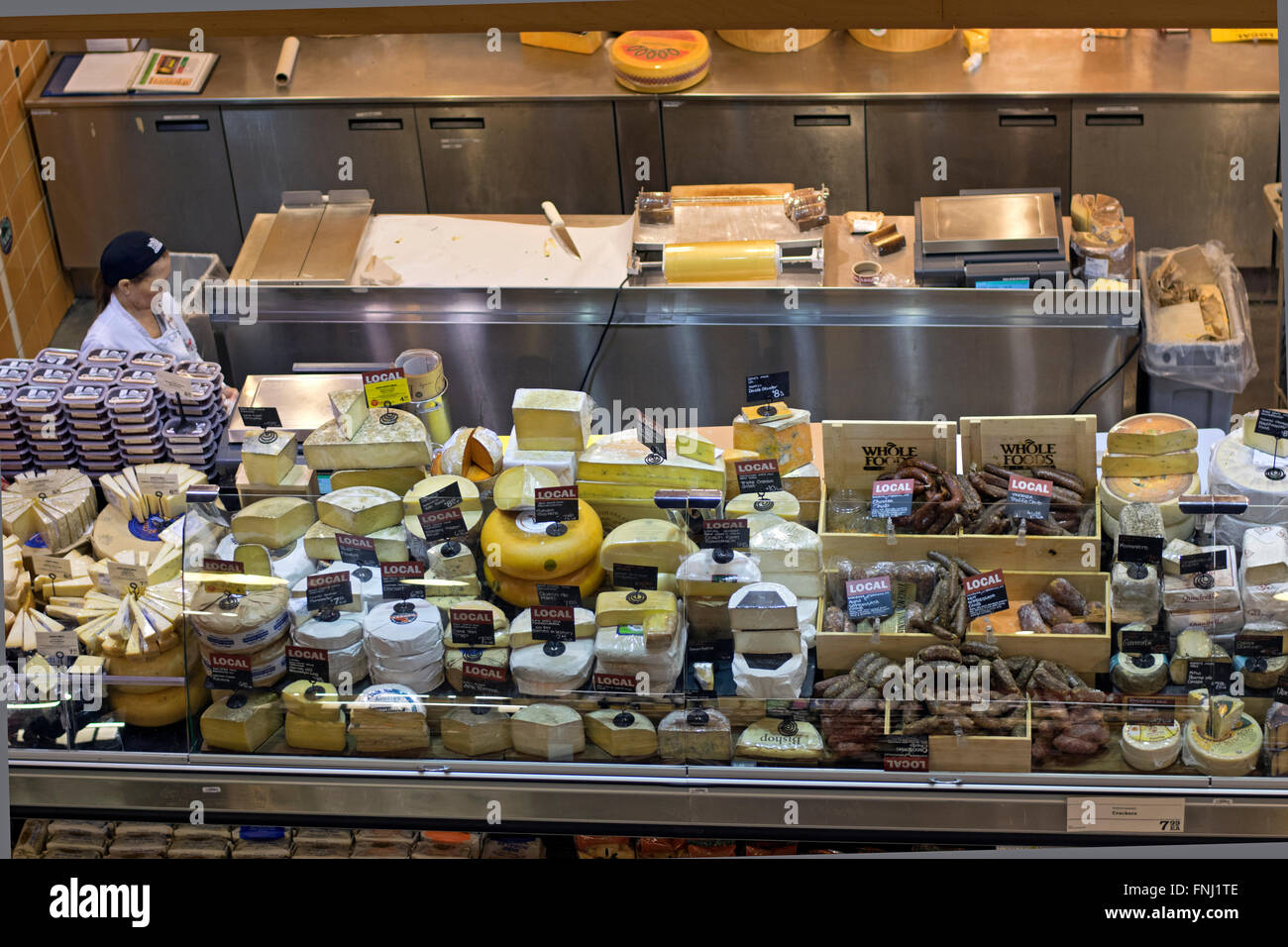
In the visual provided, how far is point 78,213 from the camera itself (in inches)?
310

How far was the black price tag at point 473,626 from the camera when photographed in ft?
11.9

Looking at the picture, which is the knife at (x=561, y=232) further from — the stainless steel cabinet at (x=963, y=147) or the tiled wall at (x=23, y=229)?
the tiled wall at (x=23, y=229)

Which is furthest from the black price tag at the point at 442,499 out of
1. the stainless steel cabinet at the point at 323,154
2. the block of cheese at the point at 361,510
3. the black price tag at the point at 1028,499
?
the stainless steel cabinet at the point at 323,154

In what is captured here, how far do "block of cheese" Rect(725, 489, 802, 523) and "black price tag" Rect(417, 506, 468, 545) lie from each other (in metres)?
0.72

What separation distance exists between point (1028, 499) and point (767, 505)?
27.1 inches

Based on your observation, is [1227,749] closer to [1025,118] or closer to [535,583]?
[535,583]

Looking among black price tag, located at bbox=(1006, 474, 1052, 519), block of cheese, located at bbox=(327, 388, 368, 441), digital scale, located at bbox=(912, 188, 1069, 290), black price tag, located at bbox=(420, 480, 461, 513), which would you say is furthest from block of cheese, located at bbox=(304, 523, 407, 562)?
digital scale, located at bbox=(912, 188, 1069, 290)

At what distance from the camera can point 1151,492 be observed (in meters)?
3.91

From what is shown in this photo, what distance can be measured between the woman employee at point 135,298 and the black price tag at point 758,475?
250cm

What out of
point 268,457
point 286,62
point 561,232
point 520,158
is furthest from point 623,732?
point 286,62
